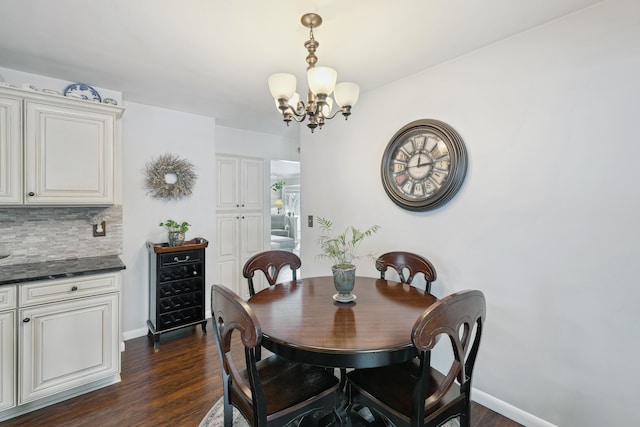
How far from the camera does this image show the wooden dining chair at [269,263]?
219 centimetres

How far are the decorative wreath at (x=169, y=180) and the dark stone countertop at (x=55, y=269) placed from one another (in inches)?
37.3

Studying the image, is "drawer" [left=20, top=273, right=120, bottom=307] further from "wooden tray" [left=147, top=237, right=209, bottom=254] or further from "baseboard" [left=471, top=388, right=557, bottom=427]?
"baseboard" [left=471, top=388, right=557, bottom=427]

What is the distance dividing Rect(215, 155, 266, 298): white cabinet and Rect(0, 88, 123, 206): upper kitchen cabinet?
157 cm

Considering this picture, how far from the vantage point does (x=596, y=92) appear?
5.28ft

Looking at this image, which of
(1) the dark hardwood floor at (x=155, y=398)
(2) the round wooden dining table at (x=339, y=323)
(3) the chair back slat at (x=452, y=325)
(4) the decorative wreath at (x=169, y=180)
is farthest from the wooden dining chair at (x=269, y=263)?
(4) the decorative wreath at (x=169, y=180)

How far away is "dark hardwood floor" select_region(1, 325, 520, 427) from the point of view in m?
1.93

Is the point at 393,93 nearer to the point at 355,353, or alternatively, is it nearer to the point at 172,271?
the point at 355,353

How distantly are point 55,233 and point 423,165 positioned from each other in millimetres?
3104

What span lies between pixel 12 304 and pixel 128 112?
6.56 feet

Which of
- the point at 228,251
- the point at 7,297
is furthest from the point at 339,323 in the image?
the point at 228,251

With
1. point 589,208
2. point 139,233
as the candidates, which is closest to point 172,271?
point 139,233

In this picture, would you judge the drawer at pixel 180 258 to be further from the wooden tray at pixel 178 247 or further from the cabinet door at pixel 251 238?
the cabinet door at pixel 251 238

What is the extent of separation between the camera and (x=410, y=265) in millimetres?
2211

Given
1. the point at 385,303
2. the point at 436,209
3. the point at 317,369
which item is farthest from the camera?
the point at 436,209
